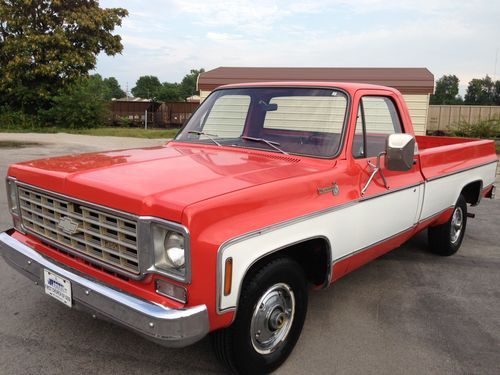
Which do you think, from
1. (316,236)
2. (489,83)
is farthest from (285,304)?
(489,83)

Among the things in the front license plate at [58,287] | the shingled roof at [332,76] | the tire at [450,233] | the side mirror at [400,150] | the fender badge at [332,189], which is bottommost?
the tire at [450,233]

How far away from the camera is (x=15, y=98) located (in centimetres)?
2483

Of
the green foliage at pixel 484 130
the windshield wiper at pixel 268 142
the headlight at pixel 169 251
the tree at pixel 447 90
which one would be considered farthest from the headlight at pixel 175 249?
the tree at pixel 447 90

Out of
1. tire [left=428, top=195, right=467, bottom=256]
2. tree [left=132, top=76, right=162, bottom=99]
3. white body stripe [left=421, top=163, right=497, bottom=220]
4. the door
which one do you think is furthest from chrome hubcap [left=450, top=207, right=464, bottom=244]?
tree [left=132, top=76, right=162, bottom=99]

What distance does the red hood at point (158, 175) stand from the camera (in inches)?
92.4

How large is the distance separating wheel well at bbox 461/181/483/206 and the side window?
179 cm

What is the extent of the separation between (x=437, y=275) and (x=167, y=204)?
3.39 m

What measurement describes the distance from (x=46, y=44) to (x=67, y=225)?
77.7ft

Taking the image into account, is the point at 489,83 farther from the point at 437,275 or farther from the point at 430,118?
the point at 437,275

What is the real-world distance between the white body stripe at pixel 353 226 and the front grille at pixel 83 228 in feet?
1.72

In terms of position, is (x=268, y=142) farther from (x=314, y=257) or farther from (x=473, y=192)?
(x=473, y=192)

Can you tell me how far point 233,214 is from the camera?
7.82 feet

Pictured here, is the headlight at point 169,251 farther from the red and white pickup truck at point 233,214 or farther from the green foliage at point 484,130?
the green foliage at point 484,130

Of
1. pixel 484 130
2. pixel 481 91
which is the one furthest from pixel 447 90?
pixel 484 130
